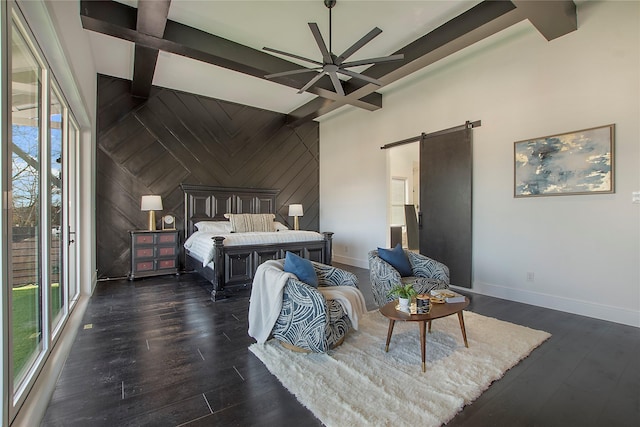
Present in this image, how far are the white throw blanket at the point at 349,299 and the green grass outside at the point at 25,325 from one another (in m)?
2.03

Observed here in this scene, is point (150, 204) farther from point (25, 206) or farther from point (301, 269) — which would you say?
point (301, 269)

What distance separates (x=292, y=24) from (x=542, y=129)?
336cm

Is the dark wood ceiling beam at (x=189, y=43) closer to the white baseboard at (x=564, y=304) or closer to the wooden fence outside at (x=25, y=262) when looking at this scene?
the wooden fence outside at (x=25, y=262)

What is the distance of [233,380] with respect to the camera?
218 centimetres

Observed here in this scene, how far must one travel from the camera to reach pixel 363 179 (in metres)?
6.54

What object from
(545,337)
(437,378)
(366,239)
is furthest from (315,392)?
(366,239)

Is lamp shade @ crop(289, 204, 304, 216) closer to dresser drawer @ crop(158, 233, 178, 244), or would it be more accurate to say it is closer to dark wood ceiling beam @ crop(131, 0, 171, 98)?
dresser drawer @ crop(158, 233, 178, 244)

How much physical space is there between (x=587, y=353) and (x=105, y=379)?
3827 mm

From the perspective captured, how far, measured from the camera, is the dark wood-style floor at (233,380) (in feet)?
5.86

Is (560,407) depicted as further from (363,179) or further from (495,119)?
(363,179)

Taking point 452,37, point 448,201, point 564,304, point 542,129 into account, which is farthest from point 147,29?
point 564,304

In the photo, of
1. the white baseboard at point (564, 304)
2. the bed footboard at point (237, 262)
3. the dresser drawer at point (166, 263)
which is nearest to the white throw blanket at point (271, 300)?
the bed footboard at point (237, 262)

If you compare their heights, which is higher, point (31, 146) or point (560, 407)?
point (31, 146)

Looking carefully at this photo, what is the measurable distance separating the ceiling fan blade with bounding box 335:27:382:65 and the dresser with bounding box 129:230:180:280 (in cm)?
413
